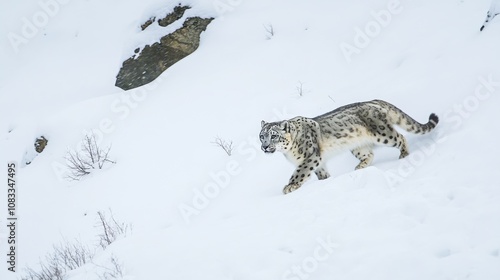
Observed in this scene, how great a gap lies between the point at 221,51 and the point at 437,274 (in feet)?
33.8

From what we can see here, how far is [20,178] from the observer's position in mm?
11742

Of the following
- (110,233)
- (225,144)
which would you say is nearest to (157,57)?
(225,144)

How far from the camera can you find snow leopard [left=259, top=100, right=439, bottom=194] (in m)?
6.88

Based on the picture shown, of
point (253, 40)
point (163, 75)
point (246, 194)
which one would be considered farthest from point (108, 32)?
point (246, 194)

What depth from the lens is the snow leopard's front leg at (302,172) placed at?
669cm
